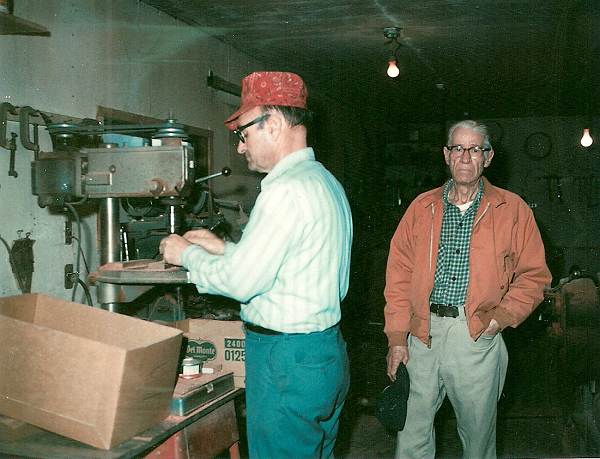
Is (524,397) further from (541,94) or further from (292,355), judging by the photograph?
(541,94)

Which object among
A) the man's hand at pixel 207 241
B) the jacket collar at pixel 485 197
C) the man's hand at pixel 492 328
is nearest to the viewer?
the man's hand at pixel 207 241

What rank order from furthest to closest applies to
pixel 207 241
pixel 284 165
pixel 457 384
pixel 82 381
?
pixel 457 384 < pixel 207 241 < pixel 284 165 < pixel 82 381

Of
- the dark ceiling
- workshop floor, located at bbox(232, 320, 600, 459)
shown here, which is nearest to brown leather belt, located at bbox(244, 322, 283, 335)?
workshop floor, located at bbox(232, 320, 600, 459)

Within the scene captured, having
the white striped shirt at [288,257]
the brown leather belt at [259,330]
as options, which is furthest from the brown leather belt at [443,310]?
the brown leather belt at [259,330]

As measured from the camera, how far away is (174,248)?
182cm

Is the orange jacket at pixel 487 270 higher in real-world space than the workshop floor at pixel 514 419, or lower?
higher

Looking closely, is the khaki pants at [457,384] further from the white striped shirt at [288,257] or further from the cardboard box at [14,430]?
the cardboard box at [14,430]

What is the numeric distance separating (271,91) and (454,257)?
1.16m

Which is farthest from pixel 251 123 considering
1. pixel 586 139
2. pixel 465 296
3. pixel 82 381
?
pixel 586 139

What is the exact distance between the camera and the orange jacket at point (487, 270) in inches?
96.3

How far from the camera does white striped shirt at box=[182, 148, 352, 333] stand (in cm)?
167

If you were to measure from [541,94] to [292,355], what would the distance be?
23.4 ft

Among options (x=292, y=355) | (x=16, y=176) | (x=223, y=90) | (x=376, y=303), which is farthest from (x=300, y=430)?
(x=376, y=303)

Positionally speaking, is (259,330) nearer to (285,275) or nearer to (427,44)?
(285,275)
